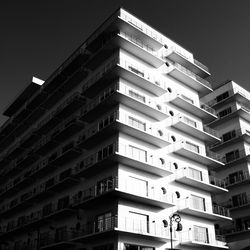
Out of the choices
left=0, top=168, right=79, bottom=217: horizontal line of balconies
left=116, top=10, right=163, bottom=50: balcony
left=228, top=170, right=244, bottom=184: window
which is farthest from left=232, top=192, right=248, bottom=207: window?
left=116, top=10, right=163, bottom=50: balcony

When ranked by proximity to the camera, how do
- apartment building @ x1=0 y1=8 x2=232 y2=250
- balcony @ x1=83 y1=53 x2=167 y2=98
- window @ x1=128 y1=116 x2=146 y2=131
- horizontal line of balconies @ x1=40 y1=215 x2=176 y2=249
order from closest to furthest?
horizontal line of balconies @ x1=40 y1=215 x2=176 y2=249 → apartment building @ x1=0 y1=8 x2=232 y2=250 → window @ x1=128 y1=116 x2=146 y2=131 → balcony @ x1=83 y1=53 x2=167 y2=98

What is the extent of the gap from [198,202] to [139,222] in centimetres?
929

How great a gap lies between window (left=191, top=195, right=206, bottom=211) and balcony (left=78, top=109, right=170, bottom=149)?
667 centimetres

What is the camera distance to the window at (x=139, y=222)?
30.2 meters

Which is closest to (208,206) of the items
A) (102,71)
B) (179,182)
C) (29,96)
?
(179,182)

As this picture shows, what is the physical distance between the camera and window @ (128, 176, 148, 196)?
32031mm

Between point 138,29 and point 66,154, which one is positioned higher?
point 138,29

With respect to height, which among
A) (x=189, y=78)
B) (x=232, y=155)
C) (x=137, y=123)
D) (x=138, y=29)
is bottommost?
(x=137, y=123)

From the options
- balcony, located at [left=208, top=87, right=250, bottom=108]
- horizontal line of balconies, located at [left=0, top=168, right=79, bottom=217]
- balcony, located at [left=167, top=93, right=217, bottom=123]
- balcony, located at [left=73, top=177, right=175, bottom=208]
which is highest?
balcony, located at [left=208, top=87, right=250, bottom=108]

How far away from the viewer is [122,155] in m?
30.6

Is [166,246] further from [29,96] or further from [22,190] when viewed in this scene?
[29,96]

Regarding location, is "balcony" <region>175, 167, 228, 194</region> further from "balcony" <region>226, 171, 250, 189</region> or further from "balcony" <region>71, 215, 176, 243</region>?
"balcony" <region>71, 215, 176, 243</region>

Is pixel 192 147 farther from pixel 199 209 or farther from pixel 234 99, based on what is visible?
pixel 234 99

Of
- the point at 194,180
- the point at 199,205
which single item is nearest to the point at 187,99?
the point at 194,180
